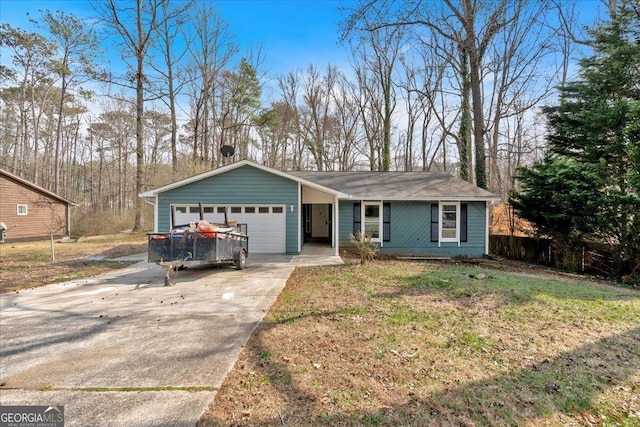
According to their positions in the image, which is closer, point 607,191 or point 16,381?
point 16,381

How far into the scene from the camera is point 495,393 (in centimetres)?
291

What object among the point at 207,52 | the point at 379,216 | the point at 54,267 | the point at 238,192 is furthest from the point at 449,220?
the point at 207,52

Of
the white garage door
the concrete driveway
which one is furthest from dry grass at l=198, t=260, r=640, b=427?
the white garage door

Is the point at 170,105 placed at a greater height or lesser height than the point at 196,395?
greater

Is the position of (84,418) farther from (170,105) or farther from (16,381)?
(170,105)

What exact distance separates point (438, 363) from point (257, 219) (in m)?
9.31

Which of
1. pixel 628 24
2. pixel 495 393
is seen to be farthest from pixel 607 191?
pixel 495 393

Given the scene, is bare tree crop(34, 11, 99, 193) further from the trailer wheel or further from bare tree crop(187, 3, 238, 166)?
the trailer wheel

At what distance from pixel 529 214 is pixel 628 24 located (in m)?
7.16

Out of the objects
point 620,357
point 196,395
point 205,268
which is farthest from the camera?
point 205,268

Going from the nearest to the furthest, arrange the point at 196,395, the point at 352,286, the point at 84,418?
the point at 84,418
the point at 196,395
the point at 352,286

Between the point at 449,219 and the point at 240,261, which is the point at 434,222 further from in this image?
the point at 240,261

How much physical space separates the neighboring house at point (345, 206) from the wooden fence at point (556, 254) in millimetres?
1367

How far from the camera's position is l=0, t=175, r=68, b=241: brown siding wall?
18.7 meters
